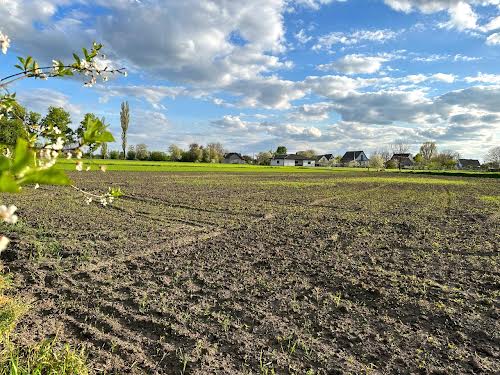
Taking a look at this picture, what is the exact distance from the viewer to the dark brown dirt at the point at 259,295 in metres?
4.92

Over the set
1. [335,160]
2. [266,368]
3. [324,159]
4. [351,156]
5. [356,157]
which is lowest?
[266,368]

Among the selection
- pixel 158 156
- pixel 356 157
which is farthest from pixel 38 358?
pixel 356 157

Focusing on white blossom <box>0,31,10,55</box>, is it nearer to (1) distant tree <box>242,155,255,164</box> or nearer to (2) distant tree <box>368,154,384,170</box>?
(2) distant tree <box>368,154,384,170</box>

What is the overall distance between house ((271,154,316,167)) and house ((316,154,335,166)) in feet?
17.4

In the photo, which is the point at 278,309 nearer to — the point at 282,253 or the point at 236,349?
the point at 236,349

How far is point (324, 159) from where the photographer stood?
163500 millimetres

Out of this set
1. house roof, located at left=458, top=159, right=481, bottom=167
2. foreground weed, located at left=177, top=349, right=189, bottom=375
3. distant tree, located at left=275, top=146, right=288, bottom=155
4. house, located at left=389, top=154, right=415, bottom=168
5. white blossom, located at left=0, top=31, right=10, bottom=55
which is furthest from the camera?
distant tree, located at left=275, top=146, right=288, bottom=155

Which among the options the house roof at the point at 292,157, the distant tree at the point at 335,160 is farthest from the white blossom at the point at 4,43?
the distant tree at the point at 335,160

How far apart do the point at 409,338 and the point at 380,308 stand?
3.39 ft

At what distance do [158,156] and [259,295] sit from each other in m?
112

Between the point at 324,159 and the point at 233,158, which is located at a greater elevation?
the point at 324,159

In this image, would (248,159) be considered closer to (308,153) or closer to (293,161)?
(293,161)

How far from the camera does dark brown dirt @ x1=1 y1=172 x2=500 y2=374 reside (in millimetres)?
4922

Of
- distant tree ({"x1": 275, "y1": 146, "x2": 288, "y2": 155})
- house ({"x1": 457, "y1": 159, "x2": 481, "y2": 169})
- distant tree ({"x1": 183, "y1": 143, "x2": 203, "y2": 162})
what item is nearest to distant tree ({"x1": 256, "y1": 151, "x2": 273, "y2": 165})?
distant tree ({"x1": 275, "y1": 146, "x2": 288, "y2": 155})
